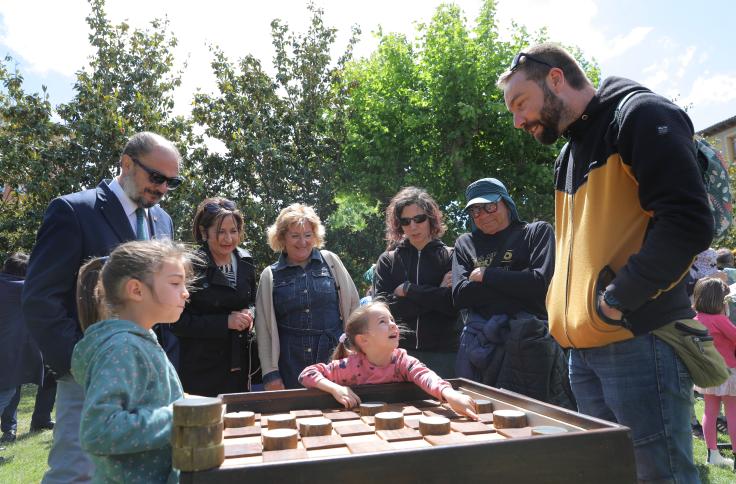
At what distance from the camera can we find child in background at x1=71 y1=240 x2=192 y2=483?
1.65 meters

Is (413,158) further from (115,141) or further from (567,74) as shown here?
(567,74)

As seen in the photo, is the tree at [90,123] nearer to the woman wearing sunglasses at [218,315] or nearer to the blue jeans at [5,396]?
the blue jeans at [5,396]

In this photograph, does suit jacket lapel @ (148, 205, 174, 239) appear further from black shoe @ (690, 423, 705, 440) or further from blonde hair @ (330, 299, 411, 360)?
black shoe @ (690, 423, 705, 440)

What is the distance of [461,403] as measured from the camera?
201 centimetres

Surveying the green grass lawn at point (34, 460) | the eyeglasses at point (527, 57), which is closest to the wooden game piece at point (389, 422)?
the eyeglasses at point (527, 57)

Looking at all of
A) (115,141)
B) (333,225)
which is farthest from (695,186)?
(115,141)

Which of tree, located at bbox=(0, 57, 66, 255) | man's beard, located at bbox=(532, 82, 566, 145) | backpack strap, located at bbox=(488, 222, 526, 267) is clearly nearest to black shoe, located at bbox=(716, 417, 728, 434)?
backpack strap, located at bbox=(488, 222, 526, 267)

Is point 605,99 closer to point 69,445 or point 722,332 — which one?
point 69,445

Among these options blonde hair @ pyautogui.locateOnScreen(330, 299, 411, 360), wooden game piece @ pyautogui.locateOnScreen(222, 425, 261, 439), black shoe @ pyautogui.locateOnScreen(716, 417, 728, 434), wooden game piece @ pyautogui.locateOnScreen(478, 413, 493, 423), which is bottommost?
black shoe @ pyautogui.locateOnScreen(716, 417, 728, 434)

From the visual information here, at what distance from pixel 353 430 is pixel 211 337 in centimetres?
216

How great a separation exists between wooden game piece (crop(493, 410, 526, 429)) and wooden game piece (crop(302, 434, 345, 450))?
0.49m

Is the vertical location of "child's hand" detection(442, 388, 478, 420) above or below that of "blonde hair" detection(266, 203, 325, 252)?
below

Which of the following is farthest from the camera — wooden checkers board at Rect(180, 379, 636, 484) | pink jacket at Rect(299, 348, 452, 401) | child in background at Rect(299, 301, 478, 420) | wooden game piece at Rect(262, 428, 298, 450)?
pink jacket at Rect(299, 348, 452, 401)

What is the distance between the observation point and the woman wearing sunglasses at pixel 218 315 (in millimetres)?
3721
